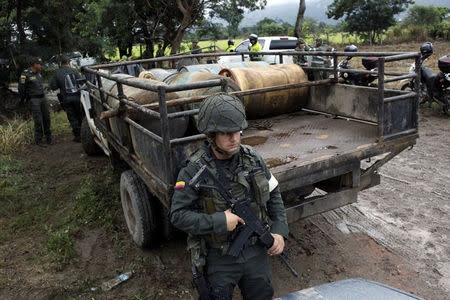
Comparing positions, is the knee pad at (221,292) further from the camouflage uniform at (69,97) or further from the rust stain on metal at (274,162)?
the camouflage uniform at (69,97)

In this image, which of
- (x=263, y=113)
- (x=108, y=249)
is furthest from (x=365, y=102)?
(x=108, y=249)

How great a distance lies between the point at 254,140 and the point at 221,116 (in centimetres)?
194

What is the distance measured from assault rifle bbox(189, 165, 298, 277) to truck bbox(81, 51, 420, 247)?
2.41 ft

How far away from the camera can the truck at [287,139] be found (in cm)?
284

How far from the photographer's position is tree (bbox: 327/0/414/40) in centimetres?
3278

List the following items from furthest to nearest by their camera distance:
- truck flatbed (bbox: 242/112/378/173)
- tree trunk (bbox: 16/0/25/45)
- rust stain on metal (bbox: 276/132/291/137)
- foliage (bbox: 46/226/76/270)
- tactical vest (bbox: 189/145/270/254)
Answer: tree trunk (bbox: 16/0/25/45) < rust stain on metal (bbox: 276/132/291/137) < foliage (bbox: 46/226/76/270) < truck flatbed (bbox: 242/112/378/173) < tactical vest (bbox: 189/145/270/254)

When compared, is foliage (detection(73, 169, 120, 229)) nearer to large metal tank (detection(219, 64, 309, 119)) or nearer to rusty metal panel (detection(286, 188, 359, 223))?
large metal tank (detection(219, 64, 309, 119))

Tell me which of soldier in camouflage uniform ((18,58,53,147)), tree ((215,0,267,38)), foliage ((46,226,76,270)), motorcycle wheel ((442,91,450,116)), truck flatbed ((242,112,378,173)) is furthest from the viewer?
tree ((215,0,267,38))

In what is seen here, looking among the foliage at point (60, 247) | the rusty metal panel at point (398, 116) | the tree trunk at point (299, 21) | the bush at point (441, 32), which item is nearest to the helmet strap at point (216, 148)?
the rusty metal panel at point (398, 116)

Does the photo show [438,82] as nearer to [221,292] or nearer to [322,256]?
[322,256]

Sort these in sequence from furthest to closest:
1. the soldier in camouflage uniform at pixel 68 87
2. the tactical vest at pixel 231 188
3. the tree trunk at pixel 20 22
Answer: the tree trunk at pixel 20 22 → the soldier in camouflage uniform at pixel 68 87 → the tactical vest at pixel 231 188

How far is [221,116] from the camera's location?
76.4 inches

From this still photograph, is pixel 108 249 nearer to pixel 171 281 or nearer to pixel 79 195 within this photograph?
pixel 171 281

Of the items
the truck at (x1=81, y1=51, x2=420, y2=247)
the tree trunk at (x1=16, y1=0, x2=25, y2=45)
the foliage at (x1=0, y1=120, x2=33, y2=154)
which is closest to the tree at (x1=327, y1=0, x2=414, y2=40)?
the tree trunk at (x1=16, y1=0, x2=25, y2=45)
